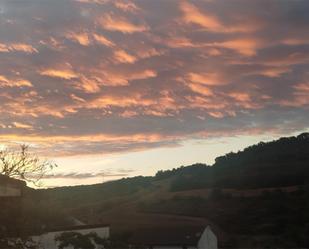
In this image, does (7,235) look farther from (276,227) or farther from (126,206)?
(126,206)

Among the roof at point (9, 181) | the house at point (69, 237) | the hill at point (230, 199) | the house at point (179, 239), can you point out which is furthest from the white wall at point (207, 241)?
the roof at point (9, 181)

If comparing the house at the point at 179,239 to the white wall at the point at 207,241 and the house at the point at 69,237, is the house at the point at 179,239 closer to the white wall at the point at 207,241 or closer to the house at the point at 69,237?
the white wall at the point at 207,241

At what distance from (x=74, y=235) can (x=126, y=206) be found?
184ft

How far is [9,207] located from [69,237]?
12987 mm

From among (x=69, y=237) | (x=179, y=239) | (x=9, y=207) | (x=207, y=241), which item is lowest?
(x=207, y=241)

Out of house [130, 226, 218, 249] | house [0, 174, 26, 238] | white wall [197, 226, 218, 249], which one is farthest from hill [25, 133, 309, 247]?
house [0, 174, 26, 238]

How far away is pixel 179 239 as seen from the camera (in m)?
46.8

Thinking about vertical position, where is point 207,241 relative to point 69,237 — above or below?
below

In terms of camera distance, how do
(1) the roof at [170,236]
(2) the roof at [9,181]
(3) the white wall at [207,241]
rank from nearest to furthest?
1. (2) the roof at [9,181]
2. (3) the white wall at [207,241]
3. (1) the roof at [170,236]

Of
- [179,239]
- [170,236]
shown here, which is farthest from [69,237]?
[170,236]

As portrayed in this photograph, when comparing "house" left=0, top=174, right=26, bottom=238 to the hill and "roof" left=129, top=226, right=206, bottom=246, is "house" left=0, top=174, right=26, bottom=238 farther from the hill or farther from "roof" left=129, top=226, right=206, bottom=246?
"roof" left=129, top=226, right=206, bottom=246

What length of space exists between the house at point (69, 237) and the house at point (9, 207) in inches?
253

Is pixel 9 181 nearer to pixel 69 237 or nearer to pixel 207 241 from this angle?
pixel 69 237

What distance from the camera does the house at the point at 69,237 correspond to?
91.8 feet
